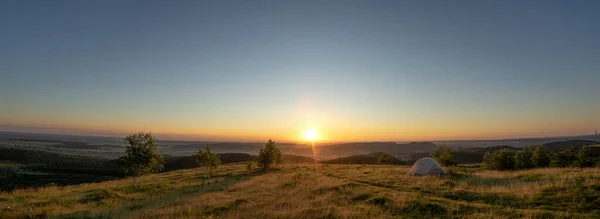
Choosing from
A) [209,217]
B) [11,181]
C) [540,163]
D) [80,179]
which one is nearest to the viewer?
[209,217]

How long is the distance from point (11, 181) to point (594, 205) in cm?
10671

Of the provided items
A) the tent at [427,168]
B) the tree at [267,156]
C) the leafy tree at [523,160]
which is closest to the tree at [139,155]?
the tree at [267,156]

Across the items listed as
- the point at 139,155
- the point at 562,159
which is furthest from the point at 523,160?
the point at 139,155

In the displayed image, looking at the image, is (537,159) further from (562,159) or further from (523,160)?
(562,159)

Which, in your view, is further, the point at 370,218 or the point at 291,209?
the point at 291,209

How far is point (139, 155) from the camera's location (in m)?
37.4

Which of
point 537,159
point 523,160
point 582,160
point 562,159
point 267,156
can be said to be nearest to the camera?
point 582,160

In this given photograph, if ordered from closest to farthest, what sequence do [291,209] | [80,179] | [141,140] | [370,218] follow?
[370,218] < [291,209] < [141,140] < [80,179]

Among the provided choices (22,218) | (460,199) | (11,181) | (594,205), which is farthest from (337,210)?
(11,181)

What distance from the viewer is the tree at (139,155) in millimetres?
37219

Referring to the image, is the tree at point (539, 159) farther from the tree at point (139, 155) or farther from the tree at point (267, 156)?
the tree at point (139, 155)

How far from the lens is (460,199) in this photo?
19906 millimetres

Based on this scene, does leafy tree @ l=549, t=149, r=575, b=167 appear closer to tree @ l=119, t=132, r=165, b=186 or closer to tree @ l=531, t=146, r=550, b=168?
tree @ l=531, t=146, r=550, b=168

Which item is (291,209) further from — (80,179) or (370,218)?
(80,179)
